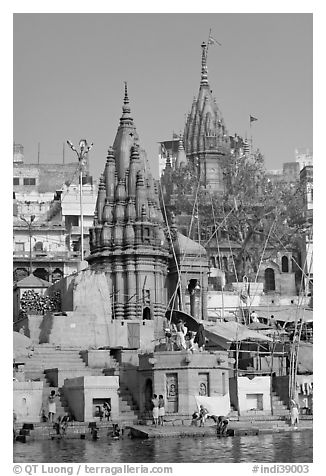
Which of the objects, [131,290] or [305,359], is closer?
[305,359]

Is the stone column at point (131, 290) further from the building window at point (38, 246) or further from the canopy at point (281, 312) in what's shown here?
the building window at point (38, 246)

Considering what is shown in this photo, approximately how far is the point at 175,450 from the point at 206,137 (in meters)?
48.7

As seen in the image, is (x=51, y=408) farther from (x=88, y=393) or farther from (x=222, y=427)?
(x=222, y=427)

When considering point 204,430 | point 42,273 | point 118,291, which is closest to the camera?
point 204,430

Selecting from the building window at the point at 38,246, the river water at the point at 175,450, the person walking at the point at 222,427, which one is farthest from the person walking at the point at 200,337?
the building window at the point at 38,246

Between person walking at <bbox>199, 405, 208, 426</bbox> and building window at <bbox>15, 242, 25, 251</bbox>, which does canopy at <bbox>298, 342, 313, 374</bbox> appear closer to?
person walking at <bbox>199, 405, 208, 426</bbox>

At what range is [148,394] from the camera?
112 ft

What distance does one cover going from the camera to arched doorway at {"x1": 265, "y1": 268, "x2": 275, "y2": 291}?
210ft

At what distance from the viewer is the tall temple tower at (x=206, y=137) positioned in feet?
236

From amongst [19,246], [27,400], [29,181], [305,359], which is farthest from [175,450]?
[29,181]

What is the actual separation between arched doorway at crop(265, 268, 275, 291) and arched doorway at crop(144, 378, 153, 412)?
3009 centimetres

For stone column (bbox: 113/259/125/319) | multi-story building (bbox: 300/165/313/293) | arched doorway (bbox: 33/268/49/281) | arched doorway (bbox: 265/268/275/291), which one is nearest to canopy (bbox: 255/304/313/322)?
multi-story building (bbox: 300/165/313/293)

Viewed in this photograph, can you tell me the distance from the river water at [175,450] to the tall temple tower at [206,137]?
4255 cm

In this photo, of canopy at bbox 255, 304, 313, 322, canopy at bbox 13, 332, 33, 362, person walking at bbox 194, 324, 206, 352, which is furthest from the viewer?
canopy at bbox 255, 304, 313, 322
